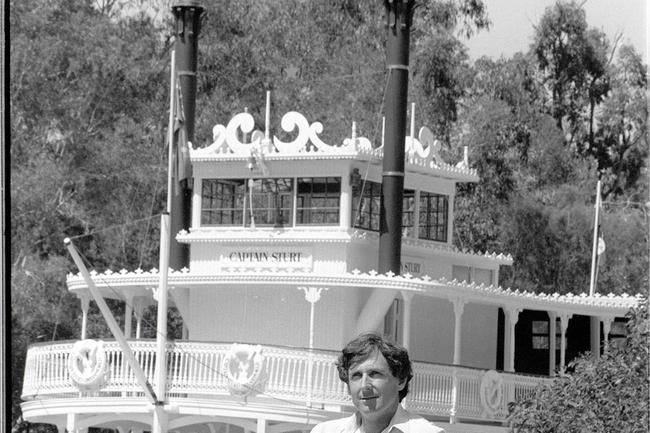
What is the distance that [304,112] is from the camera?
4359 centimetres

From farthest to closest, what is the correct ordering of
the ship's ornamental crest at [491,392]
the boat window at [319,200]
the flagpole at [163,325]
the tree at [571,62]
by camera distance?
the tree at [571,62]
the ship's ornamental crest at [491,392]
the boat window at [319,200]
the flagpole at [163,325]

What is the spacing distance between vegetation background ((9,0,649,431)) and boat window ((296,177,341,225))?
37.7ft

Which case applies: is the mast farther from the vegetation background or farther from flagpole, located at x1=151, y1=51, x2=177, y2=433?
the vegetation background

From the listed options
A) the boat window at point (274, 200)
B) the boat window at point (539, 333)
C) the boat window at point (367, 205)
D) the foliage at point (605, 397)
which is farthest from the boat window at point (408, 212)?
the foliage at point (605, 397)

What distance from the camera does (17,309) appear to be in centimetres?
3769

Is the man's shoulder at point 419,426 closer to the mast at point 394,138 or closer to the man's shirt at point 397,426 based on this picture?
the man's shirt at point 397,426

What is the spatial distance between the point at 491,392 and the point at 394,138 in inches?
155

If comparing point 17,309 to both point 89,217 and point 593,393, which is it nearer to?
point 89,217

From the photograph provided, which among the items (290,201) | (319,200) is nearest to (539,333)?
(319,200)

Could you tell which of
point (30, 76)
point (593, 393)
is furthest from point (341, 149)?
point (30, 76)

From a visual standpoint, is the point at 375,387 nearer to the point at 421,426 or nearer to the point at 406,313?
the point at 421,426

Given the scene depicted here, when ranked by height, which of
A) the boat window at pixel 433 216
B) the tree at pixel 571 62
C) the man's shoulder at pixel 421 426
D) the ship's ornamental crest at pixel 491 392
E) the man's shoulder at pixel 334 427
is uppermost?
the tree at pixel 571 62

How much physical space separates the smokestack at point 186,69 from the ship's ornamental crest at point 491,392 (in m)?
5.42

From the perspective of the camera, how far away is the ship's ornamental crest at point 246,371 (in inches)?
1039
